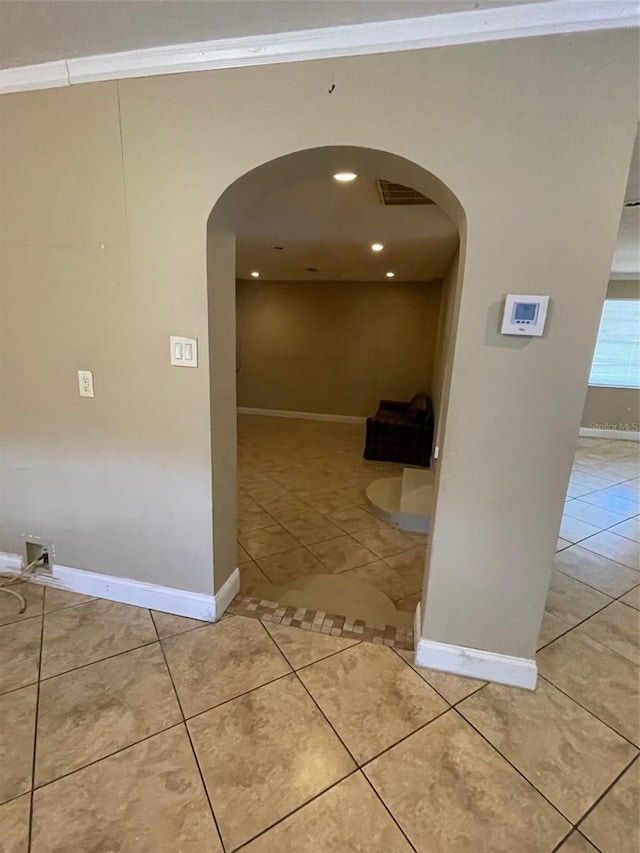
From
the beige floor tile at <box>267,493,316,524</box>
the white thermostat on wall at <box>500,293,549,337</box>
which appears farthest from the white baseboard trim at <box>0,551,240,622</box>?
the white thermostat on wall at <box>500,293,549,337</box>

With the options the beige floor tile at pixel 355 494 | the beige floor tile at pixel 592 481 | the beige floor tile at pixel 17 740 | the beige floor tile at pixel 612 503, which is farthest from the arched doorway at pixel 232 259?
the beige floor tile at pixel 592 481

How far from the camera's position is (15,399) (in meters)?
2.00

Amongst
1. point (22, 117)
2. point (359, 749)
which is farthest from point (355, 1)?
point (359, 749)

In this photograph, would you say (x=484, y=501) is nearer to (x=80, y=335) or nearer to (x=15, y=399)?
(x=80, y=335)

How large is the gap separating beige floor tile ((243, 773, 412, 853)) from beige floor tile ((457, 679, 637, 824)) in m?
0.50

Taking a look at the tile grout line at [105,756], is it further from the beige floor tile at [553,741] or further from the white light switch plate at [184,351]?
the white light switch plate at [184,351]

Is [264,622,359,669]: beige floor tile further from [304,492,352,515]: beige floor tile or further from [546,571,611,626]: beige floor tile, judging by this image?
[304,492,352,515]: beige floor tile

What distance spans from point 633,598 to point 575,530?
0.91 meters

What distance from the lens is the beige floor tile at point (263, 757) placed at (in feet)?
3.89

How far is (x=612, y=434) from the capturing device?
636 centimetres

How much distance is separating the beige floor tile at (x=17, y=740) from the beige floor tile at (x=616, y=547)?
11.0 feet

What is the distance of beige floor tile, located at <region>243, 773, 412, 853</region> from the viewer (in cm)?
110

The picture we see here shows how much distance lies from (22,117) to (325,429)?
533 centimetres

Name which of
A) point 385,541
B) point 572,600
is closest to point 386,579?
point 385,541
